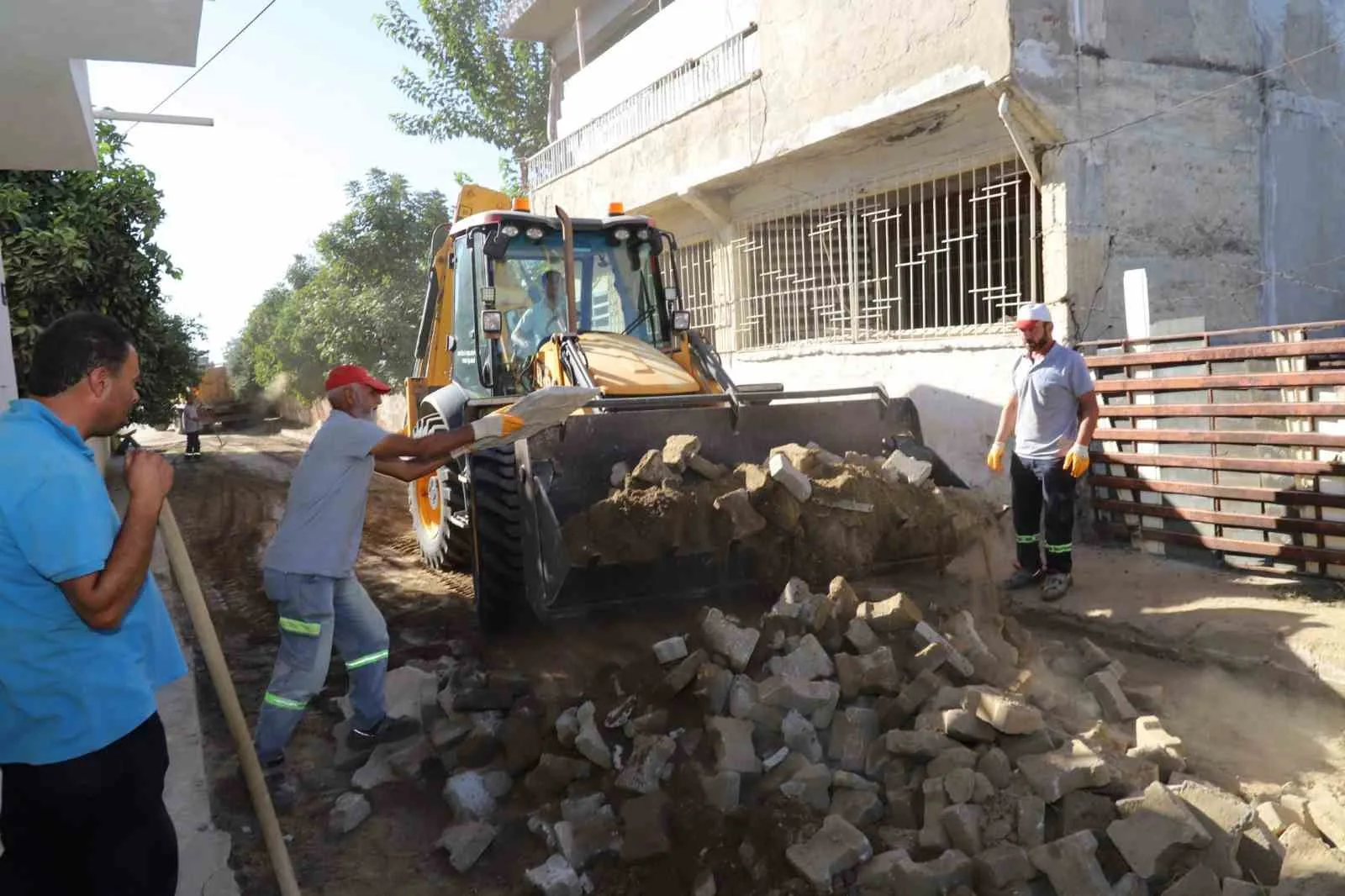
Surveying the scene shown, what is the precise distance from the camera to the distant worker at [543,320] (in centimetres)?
632

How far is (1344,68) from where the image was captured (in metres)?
8.98

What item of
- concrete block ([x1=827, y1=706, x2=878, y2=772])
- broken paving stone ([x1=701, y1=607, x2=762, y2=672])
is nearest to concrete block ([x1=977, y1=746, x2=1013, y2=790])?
concrete block ([x1=827, y1=706, x2=878, y2=772])

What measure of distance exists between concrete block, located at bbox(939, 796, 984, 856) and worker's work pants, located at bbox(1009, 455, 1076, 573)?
10.0 ft

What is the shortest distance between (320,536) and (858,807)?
2462 millimetres

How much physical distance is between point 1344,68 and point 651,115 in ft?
25.7

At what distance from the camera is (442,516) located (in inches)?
256

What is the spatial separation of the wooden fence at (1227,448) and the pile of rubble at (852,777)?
2305 millimetres

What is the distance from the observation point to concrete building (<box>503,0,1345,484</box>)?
7.45 m

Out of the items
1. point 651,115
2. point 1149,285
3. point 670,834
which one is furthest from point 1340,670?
point 651,115

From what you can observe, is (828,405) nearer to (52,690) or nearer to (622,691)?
(622,691)

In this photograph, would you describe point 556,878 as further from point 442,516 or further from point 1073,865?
point 442,516

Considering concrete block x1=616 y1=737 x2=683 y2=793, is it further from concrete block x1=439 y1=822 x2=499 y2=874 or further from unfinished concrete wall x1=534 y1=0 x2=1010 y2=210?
unfinished concrete wall x1=534 y1=0 x2=1010 y2=210

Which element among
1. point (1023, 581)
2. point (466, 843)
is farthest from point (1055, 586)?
point (466, 843)

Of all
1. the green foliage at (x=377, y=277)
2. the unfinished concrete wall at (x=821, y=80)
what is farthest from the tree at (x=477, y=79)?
the unfinished concrete wall at (x=821, y=80)
